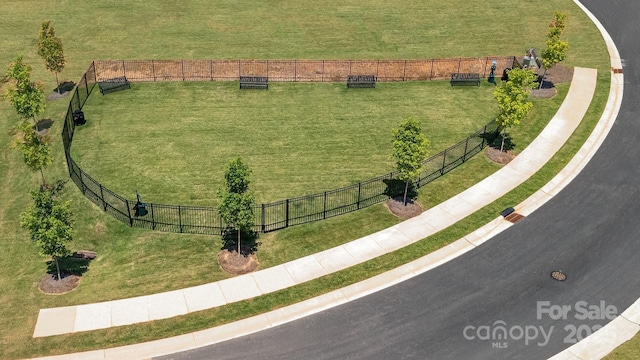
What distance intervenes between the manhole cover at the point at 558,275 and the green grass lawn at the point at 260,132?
11687 millimetres

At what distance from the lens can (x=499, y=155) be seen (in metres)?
36.8

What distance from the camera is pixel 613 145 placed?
1469 inches

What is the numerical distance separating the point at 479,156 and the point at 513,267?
10.3 meters

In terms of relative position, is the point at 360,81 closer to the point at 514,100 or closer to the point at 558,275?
the point at 514,100

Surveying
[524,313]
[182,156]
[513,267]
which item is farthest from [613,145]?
[182,156]

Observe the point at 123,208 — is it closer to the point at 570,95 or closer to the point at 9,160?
the point at 9,160

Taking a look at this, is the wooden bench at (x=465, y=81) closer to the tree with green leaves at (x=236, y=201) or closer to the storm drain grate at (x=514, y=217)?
the storm drain grate at (x=514, y=217)

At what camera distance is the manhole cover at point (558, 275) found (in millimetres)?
27811

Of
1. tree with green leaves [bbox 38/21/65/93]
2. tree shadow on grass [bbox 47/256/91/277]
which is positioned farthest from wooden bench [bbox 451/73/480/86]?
tree with green leaves [bbox 38/21/65/93]

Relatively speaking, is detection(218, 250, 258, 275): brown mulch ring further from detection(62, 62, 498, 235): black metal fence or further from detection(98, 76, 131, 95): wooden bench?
detection(98, 76, 131, 95): wooden bench

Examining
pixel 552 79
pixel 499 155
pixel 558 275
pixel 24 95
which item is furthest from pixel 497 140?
pixel 24 95

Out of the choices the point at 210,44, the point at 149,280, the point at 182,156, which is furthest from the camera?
the point at 210,44

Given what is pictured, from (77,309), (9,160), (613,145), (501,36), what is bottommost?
(77,309)

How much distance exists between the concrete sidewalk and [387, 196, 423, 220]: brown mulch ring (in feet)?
1.23
